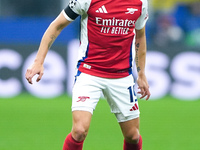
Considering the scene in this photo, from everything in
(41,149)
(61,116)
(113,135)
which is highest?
(41,149)

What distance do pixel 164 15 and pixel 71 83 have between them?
17.4 ft

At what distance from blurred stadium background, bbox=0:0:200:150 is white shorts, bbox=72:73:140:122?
5.52 ft

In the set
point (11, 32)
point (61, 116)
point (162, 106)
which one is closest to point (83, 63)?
point (61, 116)

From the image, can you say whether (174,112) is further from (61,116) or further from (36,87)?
(36,87)

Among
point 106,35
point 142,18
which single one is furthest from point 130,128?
point 142,18

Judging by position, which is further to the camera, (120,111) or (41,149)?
(41,149)

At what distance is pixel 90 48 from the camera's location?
20.5 feet

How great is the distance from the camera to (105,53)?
20.4 feet

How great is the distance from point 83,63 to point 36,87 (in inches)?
295

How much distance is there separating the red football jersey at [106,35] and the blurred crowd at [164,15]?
11.0 m

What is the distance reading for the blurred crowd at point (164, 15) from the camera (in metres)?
17.4

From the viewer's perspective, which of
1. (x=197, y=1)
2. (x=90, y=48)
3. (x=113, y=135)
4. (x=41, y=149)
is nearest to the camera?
(x=90, y=48)

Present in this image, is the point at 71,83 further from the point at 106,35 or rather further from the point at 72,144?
the point at 72,144

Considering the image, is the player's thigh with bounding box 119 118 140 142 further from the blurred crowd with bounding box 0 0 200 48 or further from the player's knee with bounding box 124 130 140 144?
the blurred crowd with bounding box 0 0 200 48
